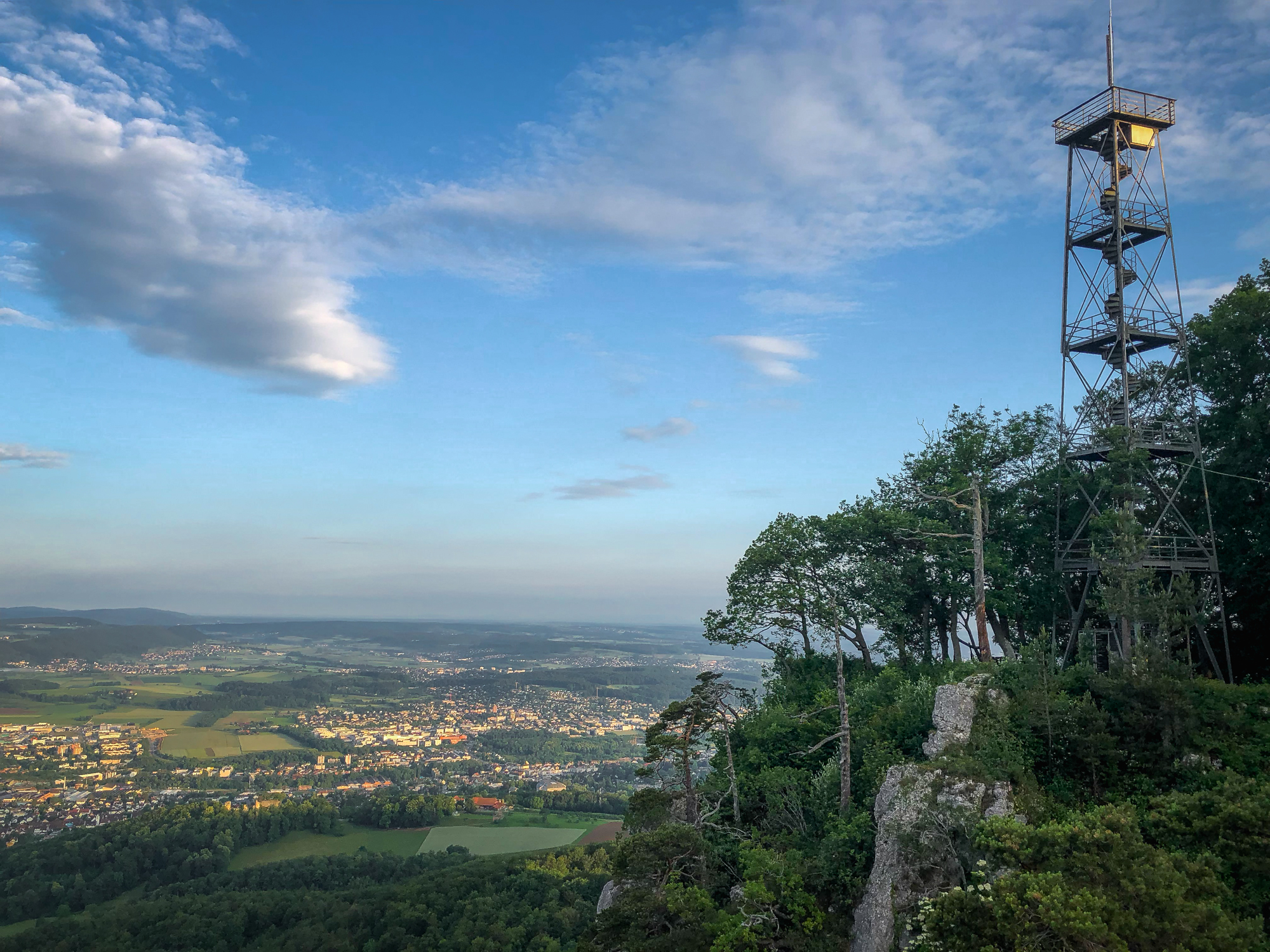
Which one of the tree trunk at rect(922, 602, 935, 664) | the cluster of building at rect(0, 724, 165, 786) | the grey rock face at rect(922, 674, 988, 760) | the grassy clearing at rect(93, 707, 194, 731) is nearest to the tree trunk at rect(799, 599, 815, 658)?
the tree trunk at rect(922, 602, 935, 664)

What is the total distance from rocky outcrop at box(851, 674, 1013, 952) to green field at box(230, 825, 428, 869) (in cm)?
6678

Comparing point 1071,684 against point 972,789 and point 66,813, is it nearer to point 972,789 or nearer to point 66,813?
point 972,789

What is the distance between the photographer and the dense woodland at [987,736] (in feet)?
33.8

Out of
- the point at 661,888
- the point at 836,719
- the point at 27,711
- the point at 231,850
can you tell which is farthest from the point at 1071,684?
the point at 27,711

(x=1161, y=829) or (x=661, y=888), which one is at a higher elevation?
(x=1161, y=829)

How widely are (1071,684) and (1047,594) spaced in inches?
350

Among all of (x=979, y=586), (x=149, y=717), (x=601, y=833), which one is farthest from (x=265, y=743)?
(x=979, y=586)

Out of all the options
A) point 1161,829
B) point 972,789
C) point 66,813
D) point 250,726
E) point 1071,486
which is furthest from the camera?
point 250,726

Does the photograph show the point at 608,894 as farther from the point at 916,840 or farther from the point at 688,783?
the point at 916,840

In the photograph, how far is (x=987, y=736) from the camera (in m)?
15.8

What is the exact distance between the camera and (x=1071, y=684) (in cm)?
1736

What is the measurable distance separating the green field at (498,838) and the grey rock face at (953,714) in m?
59.4

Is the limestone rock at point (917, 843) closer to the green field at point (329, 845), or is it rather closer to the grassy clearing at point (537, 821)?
the green field at point (329, 845)

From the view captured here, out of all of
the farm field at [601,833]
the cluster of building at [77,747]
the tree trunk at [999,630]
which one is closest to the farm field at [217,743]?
the cluster of building at [77,747]
